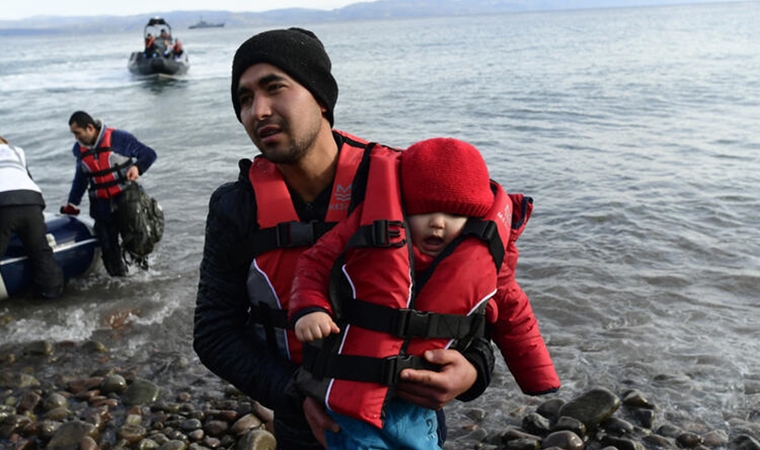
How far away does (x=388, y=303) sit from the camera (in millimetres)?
2201

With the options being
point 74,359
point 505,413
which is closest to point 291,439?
point 505,413

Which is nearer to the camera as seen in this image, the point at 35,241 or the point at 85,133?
the point at 35,241

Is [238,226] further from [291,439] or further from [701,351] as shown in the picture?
[701,351]

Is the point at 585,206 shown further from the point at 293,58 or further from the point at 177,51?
the point at 177,51

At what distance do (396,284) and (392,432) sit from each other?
0.48 m

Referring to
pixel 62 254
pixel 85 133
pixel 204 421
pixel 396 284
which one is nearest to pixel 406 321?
pixel 396 284

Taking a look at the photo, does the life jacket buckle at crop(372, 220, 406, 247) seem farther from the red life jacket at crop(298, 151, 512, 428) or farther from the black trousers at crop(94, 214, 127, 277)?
the black trousers at crop(94, 214, 127, 277)

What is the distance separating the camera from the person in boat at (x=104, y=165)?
843 cm

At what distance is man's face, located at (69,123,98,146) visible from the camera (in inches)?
322

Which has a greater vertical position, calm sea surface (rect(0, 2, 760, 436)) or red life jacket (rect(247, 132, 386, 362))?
red life jacket (rect(247, 132, 386, 362))

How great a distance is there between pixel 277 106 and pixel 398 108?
21.1 meters

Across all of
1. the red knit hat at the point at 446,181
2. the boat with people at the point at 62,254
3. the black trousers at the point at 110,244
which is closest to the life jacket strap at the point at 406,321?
the red knit hat at the point at 446,181

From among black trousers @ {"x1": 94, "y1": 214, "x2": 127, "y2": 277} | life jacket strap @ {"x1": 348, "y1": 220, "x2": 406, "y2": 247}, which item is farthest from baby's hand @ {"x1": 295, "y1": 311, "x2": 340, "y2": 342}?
black trousers @ {"x1": 94, "y1": 214, "x2": 127, "y2": 277}

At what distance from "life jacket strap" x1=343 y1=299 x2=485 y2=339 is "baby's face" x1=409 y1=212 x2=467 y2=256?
0.24 meters
